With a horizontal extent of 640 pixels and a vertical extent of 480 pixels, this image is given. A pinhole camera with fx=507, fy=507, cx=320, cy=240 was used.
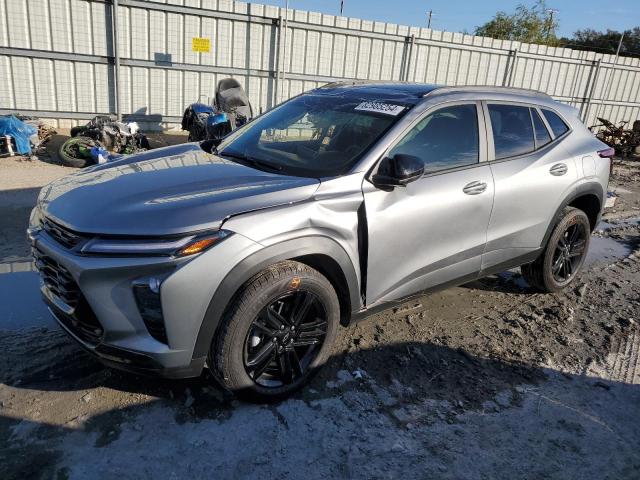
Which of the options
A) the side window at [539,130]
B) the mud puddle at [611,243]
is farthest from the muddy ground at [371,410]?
the mud puddle at [611,243]

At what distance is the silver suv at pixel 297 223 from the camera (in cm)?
244

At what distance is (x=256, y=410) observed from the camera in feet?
9.49

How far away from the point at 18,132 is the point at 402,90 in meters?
7.84

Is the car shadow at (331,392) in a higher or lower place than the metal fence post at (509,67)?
lower

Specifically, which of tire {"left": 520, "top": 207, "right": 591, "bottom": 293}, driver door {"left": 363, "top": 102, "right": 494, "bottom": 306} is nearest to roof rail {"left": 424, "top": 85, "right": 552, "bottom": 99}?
driver door {"left": 363, "top": 102, "right": 494, "bottom": 306}

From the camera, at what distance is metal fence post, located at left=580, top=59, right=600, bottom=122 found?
17.7m

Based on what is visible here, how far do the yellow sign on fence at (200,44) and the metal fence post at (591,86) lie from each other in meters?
13.3

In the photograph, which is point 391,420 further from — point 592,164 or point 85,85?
point 85,85

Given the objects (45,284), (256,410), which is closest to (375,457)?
(256,410)

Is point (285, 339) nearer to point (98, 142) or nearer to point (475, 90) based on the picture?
point (475, 90)

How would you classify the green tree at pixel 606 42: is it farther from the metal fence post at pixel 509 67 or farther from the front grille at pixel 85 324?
the front grille at pixel 85 324

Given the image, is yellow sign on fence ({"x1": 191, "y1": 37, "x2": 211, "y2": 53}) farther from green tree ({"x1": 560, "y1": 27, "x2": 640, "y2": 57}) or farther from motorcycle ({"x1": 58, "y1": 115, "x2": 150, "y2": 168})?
green tree ({"x1": 560, "y1": 27, "x2": 640, "y2": 57})

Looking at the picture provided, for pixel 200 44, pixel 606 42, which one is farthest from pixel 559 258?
pixel 606 42

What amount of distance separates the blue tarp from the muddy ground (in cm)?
569
